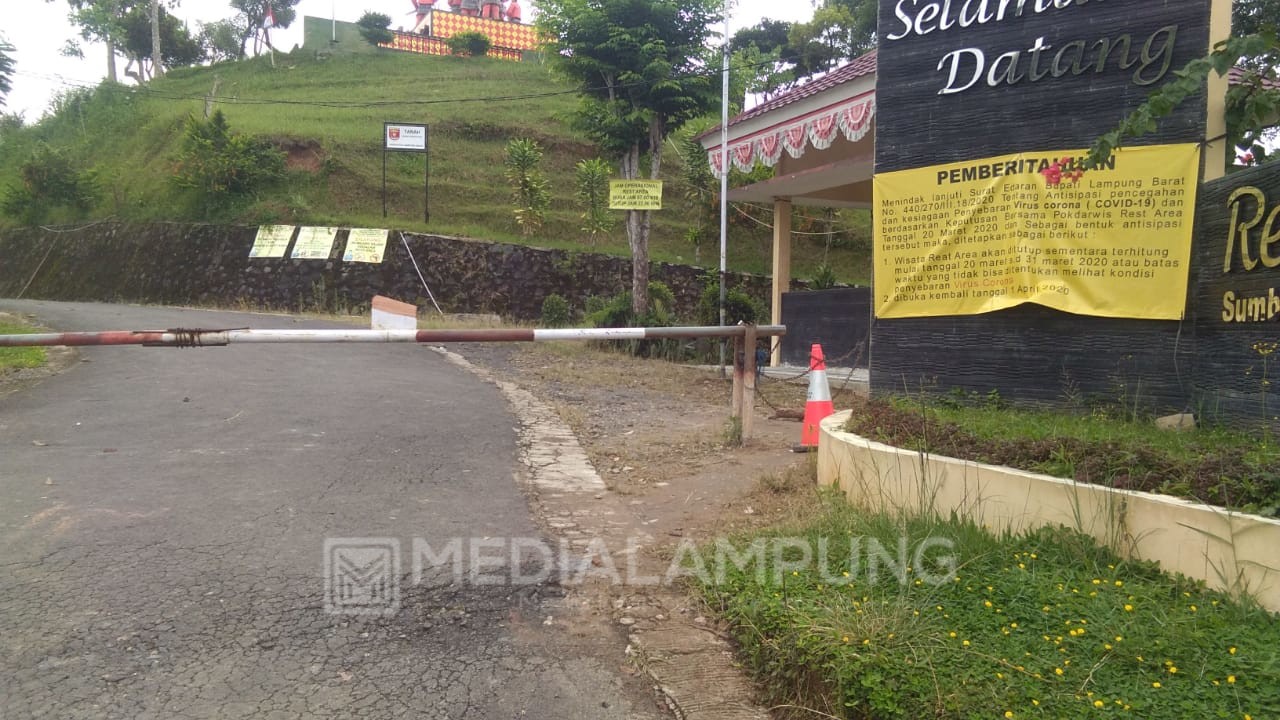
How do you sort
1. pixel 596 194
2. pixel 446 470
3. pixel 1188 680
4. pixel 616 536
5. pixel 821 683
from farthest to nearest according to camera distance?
pixel 596 194, pixel 446 470, pixel 616 536, pixel 821 683, pixel 1188 680

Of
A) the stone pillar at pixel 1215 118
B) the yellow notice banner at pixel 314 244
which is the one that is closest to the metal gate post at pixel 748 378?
the stone pillar at pixel 1215 118

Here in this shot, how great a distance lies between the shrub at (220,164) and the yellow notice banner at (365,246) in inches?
192

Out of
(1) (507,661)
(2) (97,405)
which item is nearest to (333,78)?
(2) (97,405)

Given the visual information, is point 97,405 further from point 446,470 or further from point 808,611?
point 808,611

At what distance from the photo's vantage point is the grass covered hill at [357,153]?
26078 millimetres

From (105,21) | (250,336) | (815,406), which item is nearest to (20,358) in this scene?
(250,336)

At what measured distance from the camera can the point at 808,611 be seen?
3250 mm

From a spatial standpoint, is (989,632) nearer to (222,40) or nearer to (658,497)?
(658,497)

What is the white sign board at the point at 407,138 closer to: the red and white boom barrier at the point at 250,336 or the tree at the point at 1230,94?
the red and white boom barrier at the point at 250,336

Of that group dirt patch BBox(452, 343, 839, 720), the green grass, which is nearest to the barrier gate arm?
dirt patch BBox(452, 343, 839, 720)

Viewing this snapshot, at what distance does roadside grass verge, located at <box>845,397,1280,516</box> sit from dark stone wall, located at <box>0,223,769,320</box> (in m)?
17.6

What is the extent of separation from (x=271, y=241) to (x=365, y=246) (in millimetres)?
2877

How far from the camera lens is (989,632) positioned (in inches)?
119

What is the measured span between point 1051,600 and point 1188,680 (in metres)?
0.60
